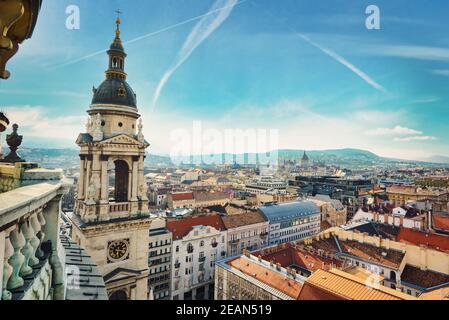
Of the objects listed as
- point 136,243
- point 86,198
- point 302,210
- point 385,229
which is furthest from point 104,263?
point 302,210

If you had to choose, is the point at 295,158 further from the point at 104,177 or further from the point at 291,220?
the point at 104,177

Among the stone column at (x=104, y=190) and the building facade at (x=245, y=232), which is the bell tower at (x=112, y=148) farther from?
the building facade at (x=245, y=232)

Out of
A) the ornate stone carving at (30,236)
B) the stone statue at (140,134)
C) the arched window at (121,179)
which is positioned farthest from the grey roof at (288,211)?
the ornate stone carving at (30,236)

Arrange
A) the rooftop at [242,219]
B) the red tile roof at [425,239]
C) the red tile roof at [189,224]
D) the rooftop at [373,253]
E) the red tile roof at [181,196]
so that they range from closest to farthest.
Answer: the rooftop at [373,253] → the red tile roof at [425,239] → the red tile roof at [189,224] → the rooftop at [242,219] → the red tile roof at [181,196]

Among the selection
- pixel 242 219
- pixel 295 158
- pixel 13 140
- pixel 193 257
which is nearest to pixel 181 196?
pixel 242 219

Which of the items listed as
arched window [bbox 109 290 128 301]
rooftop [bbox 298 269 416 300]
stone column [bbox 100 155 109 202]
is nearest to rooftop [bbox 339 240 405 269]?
rooftop [bbox 298 269 416 300]
